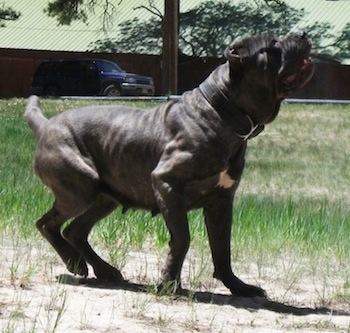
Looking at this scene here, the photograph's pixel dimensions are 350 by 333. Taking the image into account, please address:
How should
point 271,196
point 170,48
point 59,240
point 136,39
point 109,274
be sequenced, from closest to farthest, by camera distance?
point 109,274 < point 59,240 < point 271,196 < point 170,48 < point 136,39

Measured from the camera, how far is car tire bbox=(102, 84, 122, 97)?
117ft

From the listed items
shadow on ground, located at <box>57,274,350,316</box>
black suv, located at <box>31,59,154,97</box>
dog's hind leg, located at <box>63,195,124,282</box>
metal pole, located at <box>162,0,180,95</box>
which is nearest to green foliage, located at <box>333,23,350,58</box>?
black suv, located at <box>31,59,154,97</box>

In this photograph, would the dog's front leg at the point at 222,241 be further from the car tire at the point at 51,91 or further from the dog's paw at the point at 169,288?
the car tire at the point at 51,91

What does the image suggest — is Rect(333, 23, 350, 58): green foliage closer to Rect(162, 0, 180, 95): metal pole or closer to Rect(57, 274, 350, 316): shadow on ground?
Rect(162, 0, 180, 95): metal pole

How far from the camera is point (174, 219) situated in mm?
6027

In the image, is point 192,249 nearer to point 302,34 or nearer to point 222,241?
point 222,241

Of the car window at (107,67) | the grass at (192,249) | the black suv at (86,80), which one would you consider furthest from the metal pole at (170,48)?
the grass at (192,249)

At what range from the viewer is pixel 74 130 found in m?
6.52

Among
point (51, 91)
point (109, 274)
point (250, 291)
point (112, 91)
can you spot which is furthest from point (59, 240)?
point (51, 91)

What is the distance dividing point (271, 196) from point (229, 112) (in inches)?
282

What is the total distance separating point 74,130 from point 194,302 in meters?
1.40

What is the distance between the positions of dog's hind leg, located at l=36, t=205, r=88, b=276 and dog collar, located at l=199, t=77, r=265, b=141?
1165 millimetres

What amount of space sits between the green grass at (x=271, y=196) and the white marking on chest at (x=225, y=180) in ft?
3.55

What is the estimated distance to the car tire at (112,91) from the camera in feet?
117
